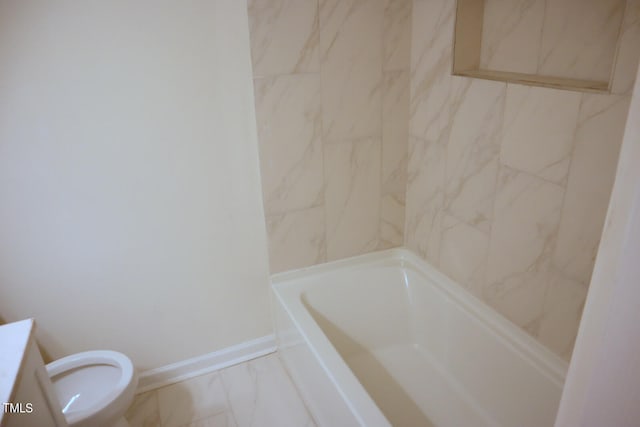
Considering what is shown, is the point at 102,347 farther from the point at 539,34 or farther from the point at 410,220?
the point at 539,34

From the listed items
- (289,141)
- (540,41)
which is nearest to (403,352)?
(289,141)

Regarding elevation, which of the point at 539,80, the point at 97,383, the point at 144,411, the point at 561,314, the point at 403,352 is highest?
the point at 539,80

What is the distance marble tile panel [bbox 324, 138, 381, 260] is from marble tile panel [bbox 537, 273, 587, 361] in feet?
3.14

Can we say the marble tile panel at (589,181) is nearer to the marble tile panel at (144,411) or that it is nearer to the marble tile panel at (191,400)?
the marble tile panel at (191,400)

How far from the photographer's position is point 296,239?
222cm

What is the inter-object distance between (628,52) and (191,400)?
7.28ft

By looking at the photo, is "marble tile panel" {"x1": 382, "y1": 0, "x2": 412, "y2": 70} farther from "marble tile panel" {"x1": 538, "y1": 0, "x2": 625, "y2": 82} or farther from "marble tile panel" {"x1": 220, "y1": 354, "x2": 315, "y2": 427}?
"marble tile panel" {"x1": 220, "y1": 354, "x2": 315, "y2": 427}

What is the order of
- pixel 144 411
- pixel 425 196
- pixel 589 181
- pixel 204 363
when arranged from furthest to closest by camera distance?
pixel 204 363 → pixel 425 196 → pixel 144 411 → pixel 589 181

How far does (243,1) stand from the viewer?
1774 mm

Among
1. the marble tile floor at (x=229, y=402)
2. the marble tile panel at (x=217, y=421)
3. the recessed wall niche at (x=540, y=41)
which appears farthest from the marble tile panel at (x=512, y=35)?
the marble tile panel at (x=217, y=421)

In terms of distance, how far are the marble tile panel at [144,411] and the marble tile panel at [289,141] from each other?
109 centimetres

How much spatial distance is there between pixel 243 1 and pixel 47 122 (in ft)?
2.97

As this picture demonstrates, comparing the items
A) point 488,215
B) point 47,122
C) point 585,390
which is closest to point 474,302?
point 488,215

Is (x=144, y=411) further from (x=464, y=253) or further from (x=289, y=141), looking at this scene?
(x=464, y=253)
